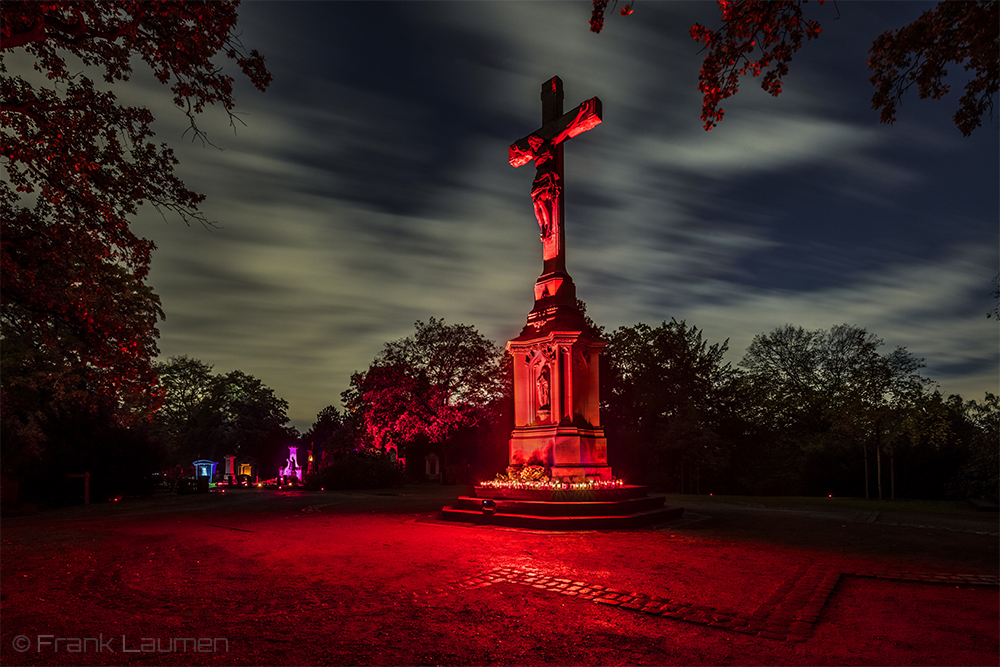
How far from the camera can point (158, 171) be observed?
9.10 m

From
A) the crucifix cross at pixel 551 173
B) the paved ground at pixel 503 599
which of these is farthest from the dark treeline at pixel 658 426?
the crucifix cross at pixel 551 173

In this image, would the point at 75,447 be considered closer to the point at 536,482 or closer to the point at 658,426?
the point at 536,482

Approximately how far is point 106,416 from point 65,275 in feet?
50.9

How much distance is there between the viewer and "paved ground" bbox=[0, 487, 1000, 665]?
3.92 metres

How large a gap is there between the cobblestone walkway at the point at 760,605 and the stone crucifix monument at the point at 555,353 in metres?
6.78

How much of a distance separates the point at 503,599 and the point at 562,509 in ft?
19.3

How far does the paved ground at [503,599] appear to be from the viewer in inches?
154

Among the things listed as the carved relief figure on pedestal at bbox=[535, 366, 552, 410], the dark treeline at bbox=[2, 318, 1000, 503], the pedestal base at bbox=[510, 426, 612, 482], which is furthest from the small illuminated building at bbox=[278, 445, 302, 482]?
the carved relief figure on pedestal at bbox=[535, 366, 552, 410]

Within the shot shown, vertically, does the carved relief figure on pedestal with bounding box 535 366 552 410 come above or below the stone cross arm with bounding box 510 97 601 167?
below

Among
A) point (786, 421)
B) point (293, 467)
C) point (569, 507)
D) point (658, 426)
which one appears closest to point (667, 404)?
point (658, 426)

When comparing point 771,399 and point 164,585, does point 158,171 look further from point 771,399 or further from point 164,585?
point 771,399

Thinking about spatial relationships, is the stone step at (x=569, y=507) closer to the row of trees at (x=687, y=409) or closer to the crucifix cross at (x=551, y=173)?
the crucifix cross at (x=551, y=173)

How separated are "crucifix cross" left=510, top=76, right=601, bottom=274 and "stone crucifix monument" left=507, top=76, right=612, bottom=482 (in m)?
0.03

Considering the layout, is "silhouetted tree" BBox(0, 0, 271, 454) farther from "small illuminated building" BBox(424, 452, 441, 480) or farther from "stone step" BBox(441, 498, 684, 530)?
"small illuminated building" BBox(424, 452, 441, 480)
